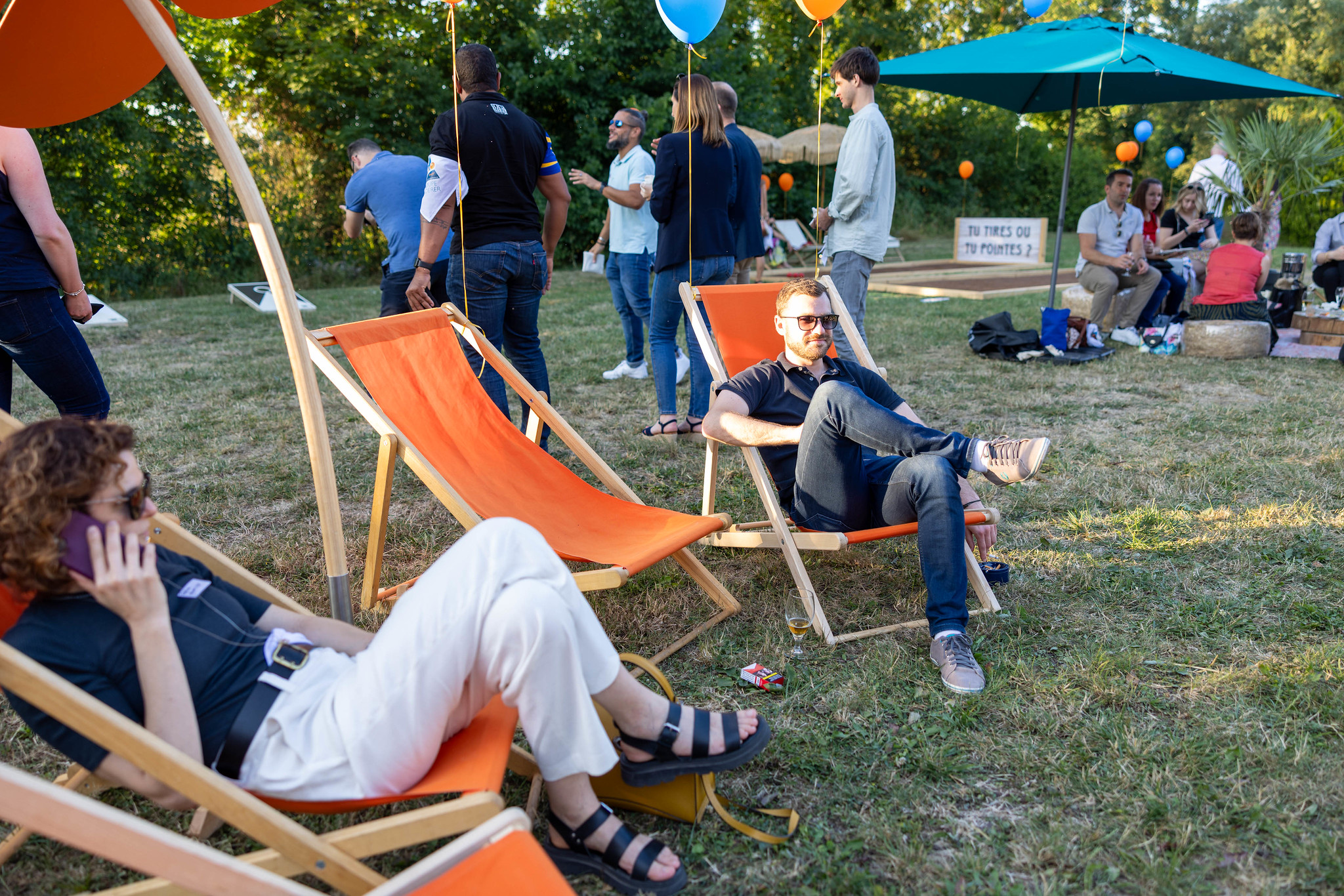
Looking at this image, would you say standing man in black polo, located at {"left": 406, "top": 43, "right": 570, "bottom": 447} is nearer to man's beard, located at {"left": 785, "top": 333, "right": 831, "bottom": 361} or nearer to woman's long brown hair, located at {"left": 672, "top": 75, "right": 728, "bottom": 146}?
woman's long brown hair, located at {"left": 672, "top": 75, "right": 728, "bottom": 146}

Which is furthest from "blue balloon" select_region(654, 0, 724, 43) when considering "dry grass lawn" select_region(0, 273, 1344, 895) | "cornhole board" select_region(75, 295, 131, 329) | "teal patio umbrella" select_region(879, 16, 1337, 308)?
"cornhole board" select_region(75, 295, 131, 329)

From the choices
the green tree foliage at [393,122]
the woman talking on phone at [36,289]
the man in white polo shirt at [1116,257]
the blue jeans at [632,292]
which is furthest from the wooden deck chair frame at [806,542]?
the green tree foliage at [393,122]

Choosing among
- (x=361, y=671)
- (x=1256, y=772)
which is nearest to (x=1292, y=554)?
(x=1256, y=772)

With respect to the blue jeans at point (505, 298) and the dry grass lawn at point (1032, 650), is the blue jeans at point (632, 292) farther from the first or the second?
the blue jeans at point (505, 298)

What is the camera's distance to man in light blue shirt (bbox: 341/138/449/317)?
493 centimetres

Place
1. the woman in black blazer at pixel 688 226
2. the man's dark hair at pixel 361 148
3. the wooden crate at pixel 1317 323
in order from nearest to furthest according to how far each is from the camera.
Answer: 1. the woman in black blazer at pixel 688 226
2. the man's dark hair at pixel 361 148
3. the wooden crate at pixel 1317 323

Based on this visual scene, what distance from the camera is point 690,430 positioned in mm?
5031

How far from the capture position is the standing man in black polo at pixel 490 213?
12.6ft

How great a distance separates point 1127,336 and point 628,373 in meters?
4.38

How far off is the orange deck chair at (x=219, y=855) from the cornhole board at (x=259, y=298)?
9293 millimetres

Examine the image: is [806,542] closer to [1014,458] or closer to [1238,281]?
[1014,458]

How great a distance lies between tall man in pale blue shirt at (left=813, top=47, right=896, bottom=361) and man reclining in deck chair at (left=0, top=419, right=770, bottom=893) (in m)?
3.20

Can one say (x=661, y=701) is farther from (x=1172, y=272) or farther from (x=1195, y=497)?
(x=1172, y=272)

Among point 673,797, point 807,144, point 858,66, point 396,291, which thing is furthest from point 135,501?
point 807,144
